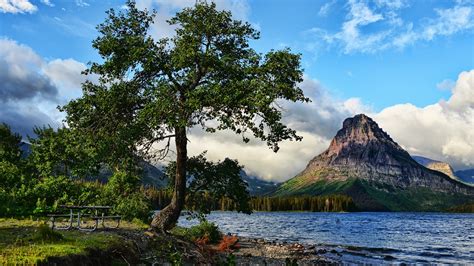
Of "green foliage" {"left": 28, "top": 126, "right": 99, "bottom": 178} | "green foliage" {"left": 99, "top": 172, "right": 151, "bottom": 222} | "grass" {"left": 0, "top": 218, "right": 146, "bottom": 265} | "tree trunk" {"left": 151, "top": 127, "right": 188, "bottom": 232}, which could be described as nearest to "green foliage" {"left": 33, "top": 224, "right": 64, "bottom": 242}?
"grass" {"left": 0, "top": 218, "right": 146, "bottom": 265}

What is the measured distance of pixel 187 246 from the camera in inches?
969

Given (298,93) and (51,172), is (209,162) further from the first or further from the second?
(51,172)

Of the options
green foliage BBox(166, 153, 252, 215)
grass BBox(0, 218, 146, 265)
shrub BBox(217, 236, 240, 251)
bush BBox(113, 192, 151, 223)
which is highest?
green foliage BBox(166, 153, 252, 215)

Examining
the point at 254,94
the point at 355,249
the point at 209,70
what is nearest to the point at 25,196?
the point at 209,70

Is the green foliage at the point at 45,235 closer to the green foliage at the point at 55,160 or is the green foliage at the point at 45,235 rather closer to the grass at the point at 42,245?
the grass at the point at 42,245

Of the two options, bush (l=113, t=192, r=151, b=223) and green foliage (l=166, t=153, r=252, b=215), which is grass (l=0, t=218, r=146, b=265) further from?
bush (l=113, t=192, r=151, b=223)

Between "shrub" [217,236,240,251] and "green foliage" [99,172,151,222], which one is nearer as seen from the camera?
"shrub" [217,236,240,251]

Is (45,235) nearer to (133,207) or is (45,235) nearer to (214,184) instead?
(214,184)

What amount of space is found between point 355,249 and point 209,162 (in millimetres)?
30402

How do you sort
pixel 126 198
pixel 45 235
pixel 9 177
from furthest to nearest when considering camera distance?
pixel 9 177 < pixel 126 198 < pixel 45 235

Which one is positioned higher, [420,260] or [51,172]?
[51,172]

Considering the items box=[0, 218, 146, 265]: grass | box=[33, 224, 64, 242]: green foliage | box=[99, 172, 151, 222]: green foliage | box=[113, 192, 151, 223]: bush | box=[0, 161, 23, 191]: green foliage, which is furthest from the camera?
box=[0, 161, 23, 191]: green foliage

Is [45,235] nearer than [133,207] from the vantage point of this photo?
Yes

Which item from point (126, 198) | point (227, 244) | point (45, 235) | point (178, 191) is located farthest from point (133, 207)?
point (45, 235)
